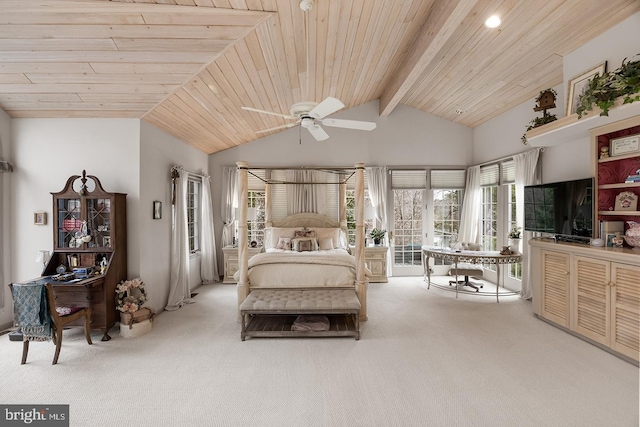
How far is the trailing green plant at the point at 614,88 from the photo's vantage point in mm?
2725

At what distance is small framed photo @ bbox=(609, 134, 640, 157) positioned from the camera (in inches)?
124

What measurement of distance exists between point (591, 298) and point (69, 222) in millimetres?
6253

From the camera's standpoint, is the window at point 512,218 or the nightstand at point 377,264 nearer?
the window at point 512,218

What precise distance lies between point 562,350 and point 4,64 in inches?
258

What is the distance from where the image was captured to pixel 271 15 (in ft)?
8.98

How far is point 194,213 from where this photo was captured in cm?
602

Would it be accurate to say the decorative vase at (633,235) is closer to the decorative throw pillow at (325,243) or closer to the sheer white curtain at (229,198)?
the decorative throw pillow at (325,243)

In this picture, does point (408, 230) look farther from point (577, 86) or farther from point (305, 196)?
point (577, 86)

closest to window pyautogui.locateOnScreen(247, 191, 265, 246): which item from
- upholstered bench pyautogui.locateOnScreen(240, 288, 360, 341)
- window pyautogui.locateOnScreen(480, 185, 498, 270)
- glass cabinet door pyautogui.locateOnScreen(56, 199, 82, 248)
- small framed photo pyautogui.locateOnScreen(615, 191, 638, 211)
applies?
upholstered bench pyautogui.locateOnScreen(240, 288, 360, 341)

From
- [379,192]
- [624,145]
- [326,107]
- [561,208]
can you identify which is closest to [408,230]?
[379,192]

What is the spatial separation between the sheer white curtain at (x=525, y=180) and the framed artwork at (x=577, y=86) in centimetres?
102

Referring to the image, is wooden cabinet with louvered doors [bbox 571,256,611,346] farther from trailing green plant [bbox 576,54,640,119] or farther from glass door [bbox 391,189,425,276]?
glass door [bbox 391,189,425,276]

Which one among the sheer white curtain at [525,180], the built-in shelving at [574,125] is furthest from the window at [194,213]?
the sheer white curtain at [525,180]

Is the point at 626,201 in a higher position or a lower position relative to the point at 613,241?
higher
